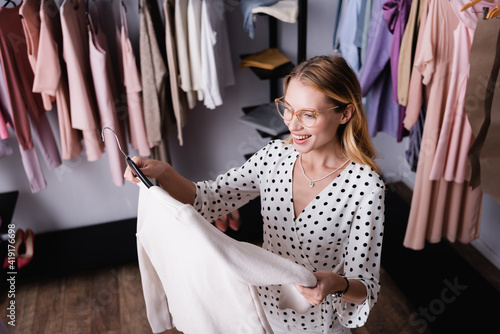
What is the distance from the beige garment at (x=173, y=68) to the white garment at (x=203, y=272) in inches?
49.6

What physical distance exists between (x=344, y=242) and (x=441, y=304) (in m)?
1.29

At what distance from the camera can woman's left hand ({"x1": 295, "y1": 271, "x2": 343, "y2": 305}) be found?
0.98 m

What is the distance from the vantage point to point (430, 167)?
2090 mm

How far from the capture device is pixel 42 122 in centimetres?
238

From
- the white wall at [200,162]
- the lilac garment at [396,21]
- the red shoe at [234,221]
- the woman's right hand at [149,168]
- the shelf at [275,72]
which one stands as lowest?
the red shoe at [234,221]

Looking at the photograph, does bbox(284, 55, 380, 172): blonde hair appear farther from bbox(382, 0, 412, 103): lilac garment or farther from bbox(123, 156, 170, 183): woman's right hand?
bbox(382, 0, 412, 103): lilac garment

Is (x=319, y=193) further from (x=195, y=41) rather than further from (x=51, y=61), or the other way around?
(x=51, y=61)

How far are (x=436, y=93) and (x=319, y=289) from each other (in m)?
1.30

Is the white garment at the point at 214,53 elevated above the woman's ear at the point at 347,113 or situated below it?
below

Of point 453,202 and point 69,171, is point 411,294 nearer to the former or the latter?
point 453,202

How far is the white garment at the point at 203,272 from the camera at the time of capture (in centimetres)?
96

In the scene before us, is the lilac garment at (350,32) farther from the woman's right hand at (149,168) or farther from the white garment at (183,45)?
the woman's right hand at (149,168)

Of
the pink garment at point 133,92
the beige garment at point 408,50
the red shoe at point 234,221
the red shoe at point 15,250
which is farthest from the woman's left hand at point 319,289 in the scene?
the red shoe at point 15,250

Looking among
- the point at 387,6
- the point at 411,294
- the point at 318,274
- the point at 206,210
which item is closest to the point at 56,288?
the point at 206,210
